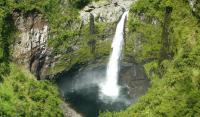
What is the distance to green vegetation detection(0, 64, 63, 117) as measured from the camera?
2948 inches

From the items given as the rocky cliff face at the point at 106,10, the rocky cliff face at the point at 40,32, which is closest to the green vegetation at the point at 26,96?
the rocky cliff face at the point at 40,32

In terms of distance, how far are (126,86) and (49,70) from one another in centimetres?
945

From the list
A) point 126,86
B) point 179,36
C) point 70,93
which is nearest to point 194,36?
point 179,36

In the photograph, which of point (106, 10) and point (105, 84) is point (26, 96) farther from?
point (106, 10)

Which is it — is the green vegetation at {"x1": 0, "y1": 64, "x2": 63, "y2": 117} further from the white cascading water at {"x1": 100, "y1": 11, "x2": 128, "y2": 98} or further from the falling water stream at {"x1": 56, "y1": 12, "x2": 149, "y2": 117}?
the white cascading water at {"x1": 100, "y1": 11, "x2": 128, "y2": 98}

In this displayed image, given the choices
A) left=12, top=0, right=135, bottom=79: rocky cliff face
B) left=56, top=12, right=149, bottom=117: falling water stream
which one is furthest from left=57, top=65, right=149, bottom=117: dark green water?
left=12, top=0, right=135, bottom=79: rocky cliff face

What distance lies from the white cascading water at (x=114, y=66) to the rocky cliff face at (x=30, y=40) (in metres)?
8.25

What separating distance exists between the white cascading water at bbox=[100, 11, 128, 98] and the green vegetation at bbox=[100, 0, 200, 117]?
1.21 meters

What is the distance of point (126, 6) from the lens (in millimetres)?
87125

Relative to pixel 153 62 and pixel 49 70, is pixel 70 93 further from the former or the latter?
pixel 153 62

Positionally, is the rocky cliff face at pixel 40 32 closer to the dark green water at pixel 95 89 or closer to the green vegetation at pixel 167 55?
the green vegetation at pixel 167 55

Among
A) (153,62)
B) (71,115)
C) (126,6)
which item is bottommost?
(71,115)

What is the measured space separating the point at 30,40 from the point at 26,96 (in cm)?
861

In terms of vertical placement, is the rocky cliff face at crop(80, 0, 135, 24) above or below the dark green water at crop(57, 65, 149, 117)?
above
